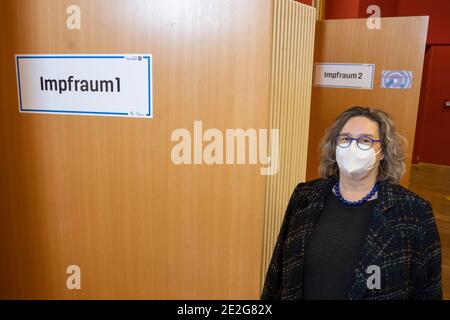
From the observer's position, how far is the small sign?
3.04 meters

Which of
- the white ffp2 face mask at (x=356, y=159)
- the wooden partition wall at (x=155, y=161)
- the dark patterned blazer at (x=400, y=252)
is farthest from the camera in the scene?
the wooden partition wall at (x=155, y=161)

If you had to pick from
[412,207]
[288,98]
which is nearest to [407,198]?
[412,207]

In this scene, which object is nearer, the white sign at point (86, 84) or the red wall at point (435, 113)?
the white sign at point (86, 84)

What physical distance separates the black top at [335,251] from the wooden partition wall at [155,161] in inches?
14.6

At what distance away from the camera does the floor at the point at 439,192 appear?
13.5 ft

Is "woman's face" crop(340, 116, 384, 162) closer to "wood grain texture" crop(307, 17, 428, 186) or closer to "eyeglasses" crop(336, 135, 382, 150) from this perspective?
"eyeglasses" crop(336, 135, 382, 150)

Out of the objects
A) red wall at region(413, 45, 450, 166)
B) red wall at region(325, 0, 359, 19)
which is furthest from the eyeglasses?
red wall at region(413, 45, 450, 166)

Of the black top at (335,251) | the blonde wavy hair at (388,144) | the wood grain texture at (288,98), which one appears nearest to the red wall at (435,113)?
the wood grain texture at (288,98)

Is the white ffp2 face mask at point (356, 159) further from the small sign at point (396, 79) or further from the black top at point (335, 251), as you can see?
the small sign at point (396, 79)

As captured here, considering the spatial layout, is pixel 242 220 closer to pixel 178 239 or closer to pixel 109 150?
pixel 178 239

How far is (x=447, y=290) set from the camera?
135 inches

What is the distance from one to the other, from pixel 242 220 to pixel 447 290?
2502 mm

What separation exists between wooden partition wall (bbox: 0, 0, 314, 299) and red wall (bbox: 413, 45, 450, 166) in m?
7.31
